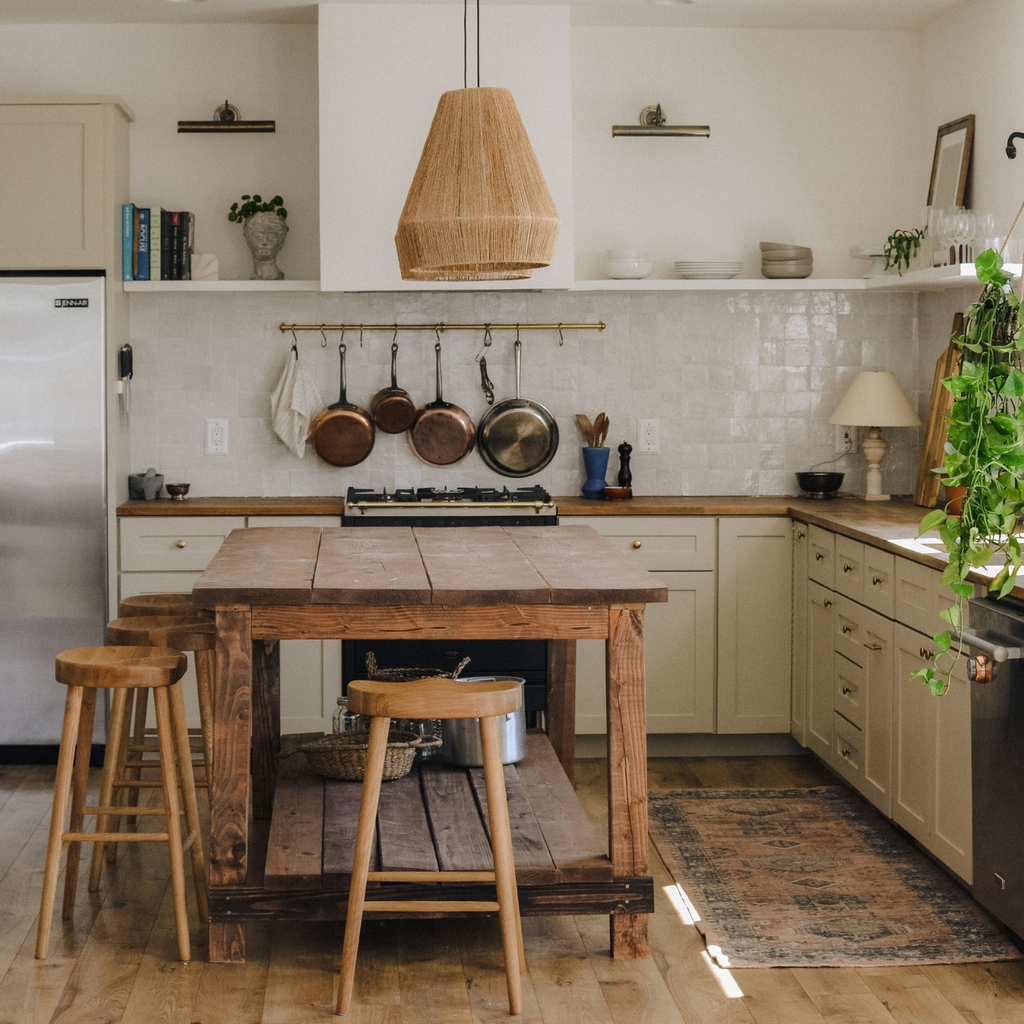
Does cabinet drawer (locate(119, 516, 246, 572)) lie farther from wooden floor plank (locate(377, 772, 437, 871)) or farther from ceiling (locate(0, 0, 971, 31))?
ceiling (locate(0, 0, 971, 31))

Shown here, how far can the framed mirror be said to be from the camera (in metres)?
4.26

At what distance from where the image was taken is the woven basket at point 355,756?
301 centimetres

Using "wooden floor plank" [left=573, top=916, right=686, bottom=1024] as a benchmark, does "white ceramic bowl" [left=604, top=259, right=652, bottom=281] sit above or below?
above

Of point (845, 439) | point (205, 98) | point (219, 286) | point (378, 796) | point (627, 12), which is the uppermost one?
point (627, 12)

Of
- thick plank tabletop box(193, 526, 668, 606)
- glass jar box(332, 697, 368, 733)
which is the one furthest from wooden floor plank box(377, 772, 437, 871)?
thick plank tabletop box(193, 526, 668, 606)

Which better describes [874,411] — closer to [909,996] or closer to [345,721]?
[345,721]

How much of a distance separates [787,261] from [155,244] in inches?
93.6

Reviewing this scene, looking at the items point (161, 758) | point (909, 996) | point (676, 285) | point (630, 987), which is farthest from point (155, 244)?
point (909, 996)

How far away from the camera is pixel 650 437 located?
4773mm

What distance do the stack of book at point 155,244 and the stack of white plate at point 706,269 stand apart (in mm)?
1853

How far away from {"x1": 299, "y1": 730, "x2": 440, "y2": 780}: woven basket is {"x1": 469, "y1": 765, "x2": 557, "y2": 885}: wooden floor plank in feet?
0.60

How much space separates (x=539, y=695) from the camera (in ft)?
13.3

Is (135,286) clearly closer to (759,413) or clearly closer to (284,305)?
(284,305)

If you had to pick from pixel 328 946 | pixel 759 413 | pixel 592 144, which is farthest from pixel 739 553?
pixel 328 946
